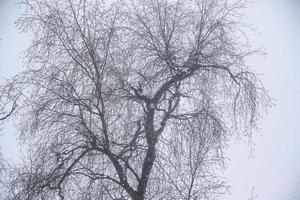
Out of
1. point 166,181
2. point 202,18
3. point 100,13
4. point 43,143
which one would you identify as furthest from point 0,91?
point 202,18

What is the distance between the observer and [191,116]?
8.36 metres

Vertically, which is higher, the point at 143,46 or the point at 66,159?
the point at 143,46

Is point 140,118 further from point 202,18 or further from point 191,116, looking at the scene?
point 202,18

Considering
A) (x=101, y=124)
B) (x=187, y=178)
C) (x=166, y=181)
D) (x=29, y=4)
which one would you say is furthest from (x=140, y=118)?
(x=29, y=4)

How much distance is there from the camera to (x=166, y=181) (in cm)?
846

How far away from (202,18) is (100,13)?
202cm

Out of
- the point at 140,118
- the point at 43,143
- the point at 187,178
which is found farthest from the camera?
the point at 187,178

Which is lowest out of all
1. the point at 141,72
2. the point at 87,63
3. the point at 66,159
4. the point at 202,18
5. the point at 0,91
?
the point at 66,159

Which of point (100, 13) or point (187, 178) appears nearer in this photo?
point (100, 13)

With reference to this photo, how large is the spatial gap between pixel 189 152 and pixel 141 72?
1802mm

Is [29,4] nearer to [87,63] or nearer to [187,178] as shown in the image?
[87,63]

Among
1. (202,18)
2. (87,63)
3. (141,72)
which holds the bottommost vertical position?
(87,63)

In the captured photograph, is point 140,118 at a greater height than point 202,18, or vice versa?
point 202,18

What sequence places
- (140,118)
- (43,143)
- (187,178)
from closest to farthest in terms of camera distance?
(43,143) < (140,118) < (187,178)
